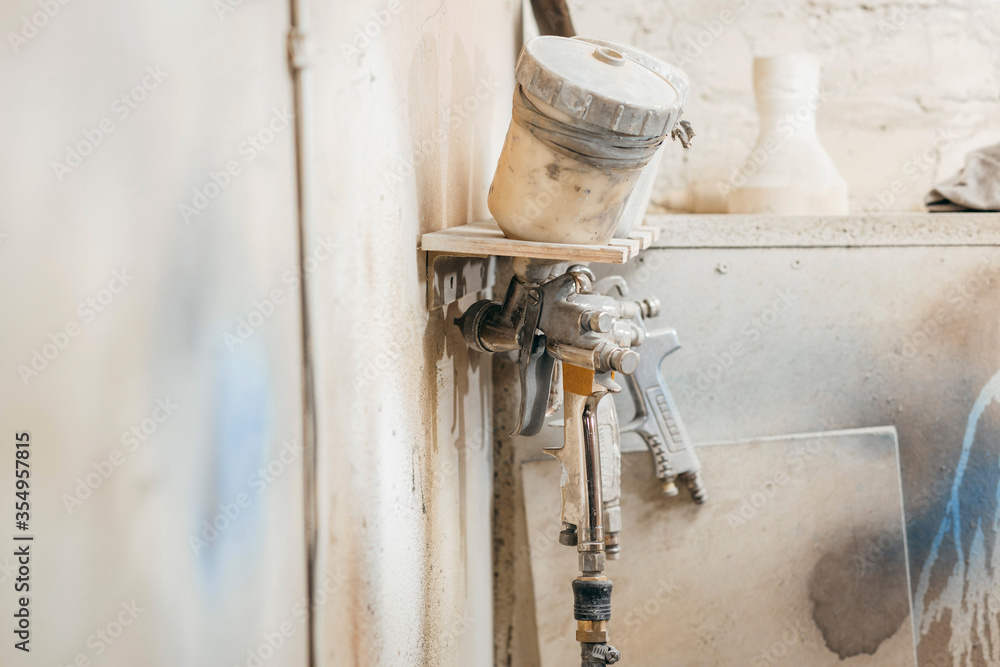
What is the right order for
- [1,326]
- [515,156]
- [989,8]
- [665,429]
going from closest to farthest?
[1,326] → [515,156] → [665,429] → [989,8]

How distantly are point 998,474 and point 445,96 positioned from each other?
1178 mm

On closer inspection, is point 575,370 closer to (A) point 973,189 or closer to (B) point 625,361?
(B) point 625,361

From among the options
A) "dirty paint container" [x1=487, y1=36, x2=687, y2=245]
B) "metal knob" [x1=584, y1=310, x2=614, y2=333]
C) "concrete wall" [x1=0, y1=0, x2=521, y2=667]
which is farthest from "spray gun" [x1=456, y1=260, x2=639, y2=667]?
"concrete wall" [x1=0, y1=0, x2=521, y2=667]

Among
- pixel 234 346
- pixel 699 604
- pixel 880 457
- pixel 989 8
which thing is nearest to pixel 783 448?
pixel 880 457

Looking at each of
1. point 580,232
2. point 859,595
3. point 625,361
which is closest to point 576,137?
point 580,232

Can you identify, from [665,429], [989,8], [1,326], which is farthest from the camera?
[989,8]

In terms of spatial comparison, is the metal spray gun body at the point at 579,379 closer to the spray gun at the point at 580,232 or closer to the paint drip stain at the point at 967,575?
the spray gun at the point at 580,232

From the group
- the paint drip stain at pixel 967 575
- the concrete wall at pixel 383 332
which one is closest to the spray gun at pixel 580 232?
the concrete wall at pixel 383 332

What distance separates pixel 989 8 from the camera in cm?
185

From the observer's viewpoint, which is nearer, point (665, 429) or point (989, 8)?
point (665, 429)

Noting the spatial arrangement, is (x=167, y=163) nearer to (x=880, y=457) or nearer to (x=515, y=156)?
(x=515, y=156)

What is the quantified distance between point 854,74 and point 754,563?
1.27 metres

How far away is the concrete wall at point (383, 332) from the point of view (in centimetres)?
63

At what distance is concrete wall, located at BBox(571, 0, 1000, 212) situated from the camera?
6.06 ft
